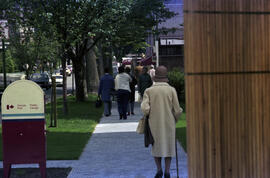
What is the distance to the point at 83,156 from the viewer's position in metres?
10.4

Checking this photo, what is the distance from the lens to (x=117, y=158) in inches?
402

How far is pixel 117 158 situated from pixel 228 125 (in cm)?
478

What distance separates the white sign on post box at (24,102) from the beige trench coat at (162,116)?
1.37 m

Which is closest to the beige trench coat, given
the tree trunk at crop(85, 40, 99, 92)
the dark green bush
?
→ the dark green bush

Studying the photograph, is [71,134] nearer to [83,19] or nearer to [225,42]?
[225,42]

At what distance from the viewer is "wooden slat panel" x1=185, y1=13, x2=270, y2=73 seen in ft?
18.0

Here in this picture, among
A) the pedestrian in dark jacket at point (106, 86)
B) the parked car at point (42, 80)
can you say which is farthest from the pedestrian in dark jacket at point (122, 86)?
the parked car at point (42, 80)

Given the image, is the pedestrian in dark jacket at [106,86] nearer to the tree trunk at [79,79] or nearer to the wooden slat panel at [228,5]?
the tree trunk at [79,79]

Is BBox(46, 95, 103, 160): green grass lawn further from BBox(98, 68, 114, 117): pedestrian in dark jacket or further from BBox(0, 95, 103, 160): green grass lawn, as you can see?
BBox(98, 68, 114, 117): pedestrian in dark jacket

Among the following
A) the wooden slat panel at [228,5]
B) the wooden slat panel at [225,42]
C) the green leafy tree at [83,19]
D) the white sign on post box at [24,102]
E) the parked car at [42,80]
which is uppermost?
the green leafy tree at [83,19]

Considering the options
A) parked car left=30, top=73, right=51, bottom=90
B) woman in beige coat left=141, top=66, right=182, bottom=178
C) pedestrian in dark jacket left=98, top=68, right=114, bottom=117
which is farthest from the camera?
parked car left=30, top=73, right=51, bottom=90

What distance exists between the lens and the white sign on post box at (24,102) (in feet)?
25.0

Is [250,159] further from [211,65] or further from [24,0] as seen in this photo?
[24,0]

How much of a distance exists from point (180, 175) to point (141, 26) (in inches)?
804
